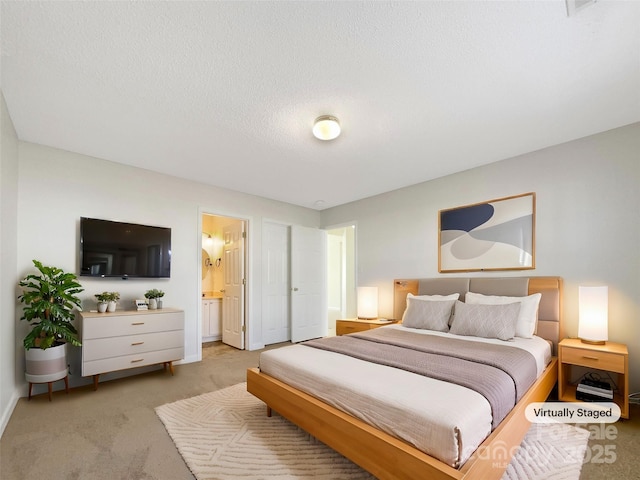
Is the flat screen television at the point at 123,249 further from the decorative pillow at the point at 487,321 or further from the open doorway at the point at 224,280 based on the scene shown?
the decorative pillow at the point at 487,321

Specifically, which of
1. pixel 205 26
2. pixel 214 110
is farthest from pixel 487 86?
pixel 214 110

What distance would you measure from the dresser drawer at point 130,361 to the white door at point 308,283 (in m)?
2.16

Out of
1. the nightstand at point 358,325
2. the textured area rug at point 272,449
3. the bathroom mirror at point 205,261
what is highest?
the bathroom mirror at point 205,261

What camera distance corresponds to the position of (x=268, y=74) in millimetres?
2021

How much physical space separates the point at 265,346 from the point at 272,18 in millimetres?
4425

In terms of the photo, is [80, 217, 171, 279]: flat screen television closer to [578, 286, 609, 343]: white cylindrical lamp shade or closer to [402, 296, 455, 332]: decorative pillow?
[402, 296, 455, 332]: decorative pillow

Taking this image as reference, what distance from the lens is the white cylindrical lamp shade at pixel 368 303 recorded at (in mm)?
4406

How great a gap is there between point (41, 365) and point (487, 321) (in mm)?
4077

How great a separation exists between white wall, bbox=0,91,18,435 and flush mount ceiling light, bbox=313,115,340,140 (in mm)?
2320

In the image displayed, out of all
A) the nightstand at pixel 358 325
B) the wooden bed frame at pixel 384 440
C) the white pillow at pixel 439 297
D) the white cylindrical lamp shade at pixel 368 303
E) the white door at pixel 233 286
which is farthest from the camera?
the white door at pixel 233 286

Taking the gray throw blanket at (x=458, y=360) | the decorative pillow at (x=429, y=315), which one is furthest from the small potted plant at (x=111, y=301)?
the decorative pillow at (x=429, y=315)

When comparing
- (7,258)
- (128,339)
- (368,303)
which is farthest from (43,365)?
(368,303)

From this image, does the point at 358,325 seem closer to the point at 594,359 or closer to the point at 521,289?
the point at 521,289

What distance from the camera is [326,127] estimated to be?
2.56 meters
